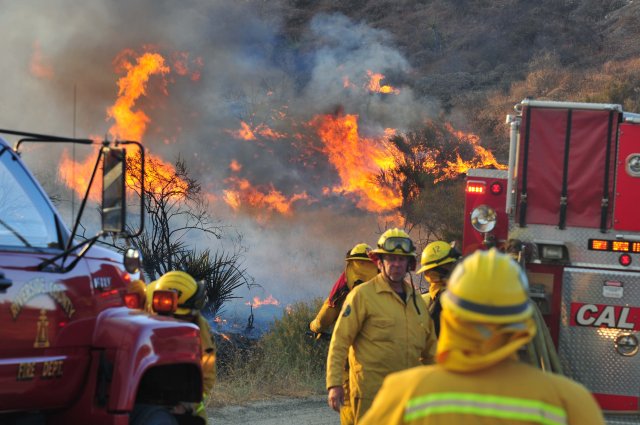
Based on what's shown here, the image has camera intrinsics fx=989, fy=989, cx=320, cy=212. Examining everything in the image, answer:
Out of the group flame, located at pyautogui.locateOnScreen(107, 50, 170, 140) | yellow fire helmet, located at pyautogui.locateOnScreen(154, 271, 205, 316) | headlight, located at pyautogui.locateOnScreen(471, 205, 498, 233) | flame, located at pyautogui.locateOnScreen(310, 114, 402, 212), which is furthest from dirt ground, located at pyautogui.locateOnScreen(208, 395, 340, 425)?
flame, located at pyautogui.locateOnScreen(107, 50, 170, 140)

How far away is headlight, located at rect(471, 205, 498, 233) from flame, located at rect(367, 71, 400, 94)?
30453 mm

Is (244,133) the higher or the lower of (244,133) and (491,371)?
the higher

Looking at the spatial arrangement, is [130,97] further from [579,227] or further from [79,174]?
[579,227]

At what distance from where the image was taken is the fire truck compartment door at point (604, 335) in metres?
7.69

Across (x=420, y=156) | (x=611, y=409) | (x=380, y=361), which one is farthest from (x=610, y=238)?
(x=420, y=156)

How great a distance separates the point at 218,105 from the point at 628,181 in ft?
93.0

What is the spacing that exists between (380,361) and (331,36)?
44.9 m

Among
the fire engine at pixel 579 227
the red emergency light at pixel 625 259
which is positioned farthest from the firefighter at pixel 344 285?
the red emergency light at pixel 625 259

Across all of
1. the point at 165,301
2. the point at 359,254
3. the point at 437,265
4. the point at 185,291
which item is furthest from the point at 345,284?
the point at 165,301

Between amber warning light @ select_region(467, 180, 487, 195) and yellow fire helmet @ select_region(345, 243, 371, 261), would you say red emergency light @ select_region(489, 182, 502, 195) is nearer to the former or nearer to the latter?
amber warning light @ select_region(467, 180, 487, 195)

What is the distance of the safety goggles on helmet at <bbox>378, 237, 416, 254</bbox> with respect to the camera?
6.44 meters

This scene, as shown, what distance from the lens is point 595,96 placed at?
111 feet

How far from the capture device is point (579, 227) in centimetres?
801

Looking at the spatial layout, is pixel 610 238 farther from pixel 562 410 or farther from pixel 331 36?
pixel 331 36
